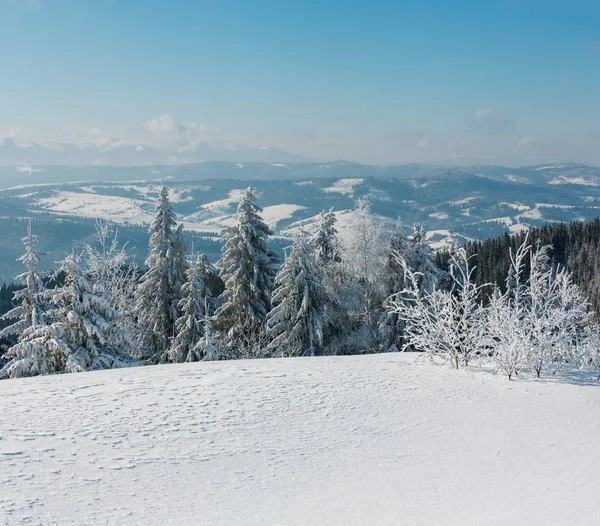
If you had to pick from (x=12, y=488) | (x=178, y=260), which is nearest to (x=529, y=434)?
(x=12, y=488)

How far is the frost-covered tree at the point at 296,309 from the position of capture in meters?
26.0

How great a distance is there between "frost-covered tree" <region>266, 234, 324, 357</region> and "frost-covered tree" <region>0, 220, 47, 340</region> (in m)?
10.5

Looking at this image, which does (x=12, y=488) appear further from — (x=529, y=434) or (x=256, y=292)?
(x=256, y=292)

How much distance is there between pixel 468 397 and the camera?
423 inches

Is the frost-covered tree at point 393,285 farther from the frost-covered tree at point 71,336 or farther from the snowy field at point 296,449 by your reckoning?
the snowy field at point 296,449

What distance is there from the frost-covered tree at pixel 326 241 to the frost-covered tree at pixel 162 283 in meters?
9.20

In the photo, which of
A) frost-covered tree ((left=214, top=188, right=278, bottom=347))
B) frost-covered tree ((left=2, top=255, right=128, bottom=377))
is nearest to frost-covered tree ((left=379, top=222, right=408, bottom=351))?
frost-covered tree ((left=214, top=188, right=278, bottom=347))

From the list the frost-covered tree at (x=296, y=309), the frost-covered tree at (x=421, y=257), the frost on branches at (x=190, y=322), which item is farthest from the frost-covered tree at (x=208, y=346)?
the frost-covered tree at (x=421, y=257)

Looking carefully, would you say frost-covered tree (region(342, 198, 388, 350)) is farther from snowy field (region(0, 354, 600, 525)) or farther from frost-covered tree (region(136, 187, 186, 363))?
snowy field (region(0, 354, 600, 525))

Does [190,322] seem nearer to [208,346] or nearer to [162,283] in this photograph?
[208,346]

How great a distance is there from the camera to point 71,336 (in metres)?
18.2

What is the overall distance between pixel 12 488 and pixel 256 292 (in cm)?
2086

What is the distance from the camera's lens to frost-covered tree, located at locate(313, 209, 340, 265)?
33.0m

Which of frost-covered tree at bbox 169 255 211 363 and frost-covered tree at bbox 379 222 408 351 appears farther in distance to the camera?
frost-covered tree at bbox 379 222 408 351
